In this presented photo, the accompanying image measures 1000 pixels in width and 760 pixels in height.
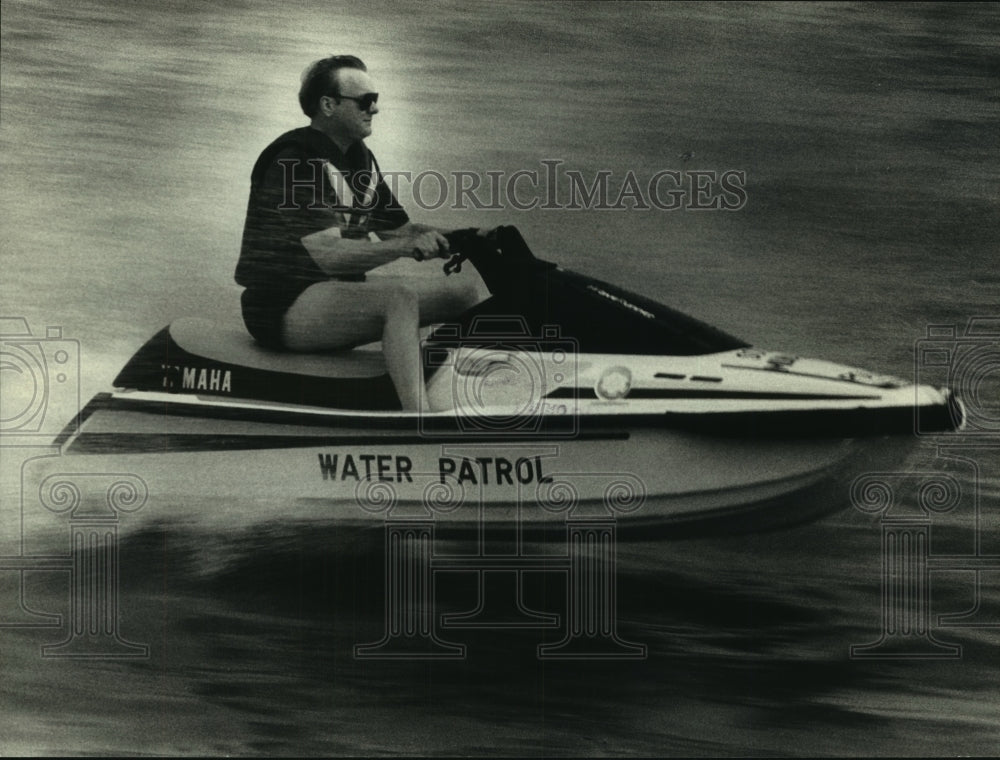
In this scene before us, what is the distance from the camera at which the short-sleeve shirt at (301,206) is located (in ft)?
12.7

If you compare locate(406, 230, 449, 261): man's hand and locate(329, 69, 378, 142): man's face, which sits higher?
locate(329, 69, 378, 142): man's face

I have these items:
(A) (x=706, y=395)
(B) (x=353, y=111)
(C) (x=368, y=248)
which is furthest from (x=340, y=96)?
(A) (x=706, y=395)

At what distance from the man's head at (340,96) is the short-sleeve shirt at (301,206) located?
0.13ft

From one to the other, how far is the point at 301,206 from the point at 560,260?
80cm

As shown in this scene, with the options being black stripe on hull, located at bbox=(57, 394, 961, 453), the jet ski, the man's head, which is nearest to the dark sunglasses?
the man's head

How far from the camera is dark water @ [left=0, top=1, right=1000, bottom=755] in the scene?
391cm

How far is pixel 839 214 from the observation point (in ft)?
13.0

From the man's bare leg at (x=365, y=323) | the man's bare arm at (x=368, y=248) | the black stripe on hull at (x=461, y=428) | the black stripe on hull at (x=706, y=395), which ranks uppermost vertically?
the man's bare arm at (x=368, y=248)

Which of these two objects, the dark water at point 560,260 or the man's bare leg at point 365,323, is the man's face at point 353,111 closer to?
the dark water at point 560,260

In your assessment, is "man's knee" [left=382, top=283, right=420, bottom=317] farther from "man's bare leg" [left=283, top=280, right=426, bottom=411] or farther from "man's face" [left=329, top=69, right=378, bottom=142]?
"man's face" [left=329, top=69, right=378, bottom=142]

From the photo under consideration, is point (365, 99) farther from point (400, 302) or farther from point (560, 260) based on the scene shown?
point (560, 260)

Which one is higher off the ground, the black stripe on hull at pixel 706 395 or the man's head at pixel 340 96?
the man's head at pixel 340 96

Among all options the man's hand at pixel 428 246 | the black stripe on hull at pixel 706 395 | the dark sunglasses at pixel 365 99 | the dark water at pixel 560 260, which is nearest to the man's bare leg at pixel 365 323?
the man's hand at pixel 428 246

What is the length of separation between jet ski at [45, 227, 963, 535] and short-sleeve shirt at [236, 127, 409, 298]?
0.69ft
